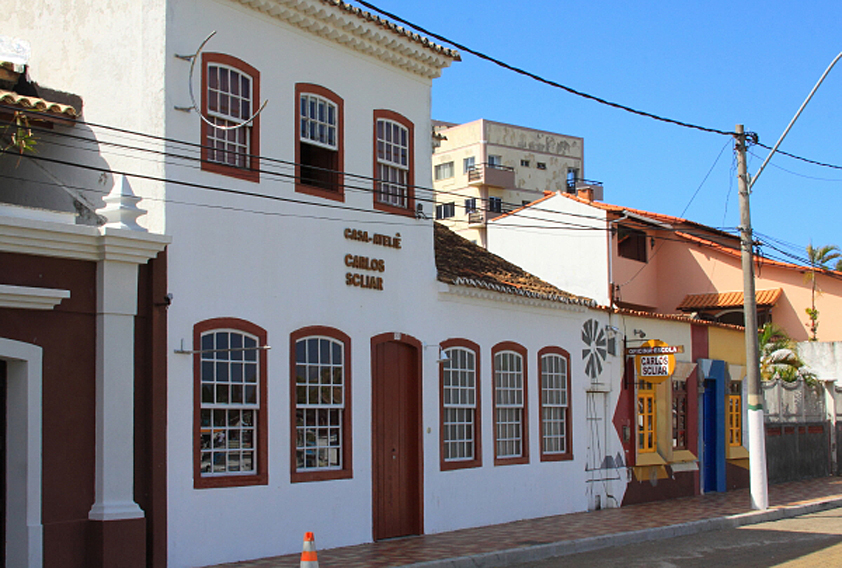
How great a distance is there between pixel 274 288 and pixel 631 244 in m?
18.0

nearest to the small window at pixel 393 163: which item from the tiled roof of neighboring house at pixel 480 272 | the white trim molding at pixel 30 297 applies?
the tiled roof of neighboring house at pixel 480 272

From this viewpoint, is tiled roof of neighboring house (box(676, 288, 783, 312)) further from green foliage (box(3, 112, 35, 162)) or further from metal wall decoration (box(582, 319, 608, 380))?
green foliage (box(3, 112, 35, 162))

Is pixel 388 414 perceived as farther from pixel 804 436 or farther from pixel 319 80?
pixel 804 436

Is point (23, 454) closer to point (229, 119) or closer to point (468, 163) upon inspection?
point (229, 119)

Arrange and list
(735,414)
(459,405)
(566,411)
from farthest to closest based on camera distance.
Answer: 1. (735,414)
2. (566,411)
3. (459,405)

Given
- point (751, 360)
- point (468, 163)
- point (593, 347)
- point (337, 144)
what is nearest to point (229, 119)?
point (337, 144)

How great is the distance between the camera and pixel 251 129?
1246cm

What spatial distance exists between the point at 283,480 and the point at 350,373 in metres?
1.89

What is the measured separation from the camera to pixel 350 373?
44.1 ft

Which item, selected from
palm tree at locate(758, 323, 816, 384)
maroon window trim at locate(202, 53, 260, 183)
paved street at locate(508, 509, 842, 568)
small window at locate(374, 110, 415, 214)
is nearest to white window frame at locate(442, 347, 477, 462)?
small window at locate(374, 110, 415, 214)

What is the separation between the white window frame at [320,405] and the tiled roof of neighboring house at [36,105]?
13.3 ft

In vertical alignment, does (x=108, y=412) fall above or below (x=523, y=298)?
below

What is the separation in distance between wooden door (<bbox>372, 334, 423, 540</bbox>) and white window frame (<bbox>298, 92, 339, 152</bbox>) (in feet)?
9.85

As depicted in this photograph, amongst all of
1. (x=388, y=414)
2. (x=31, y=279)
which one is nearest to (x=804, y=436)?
(x=388, y=414)
